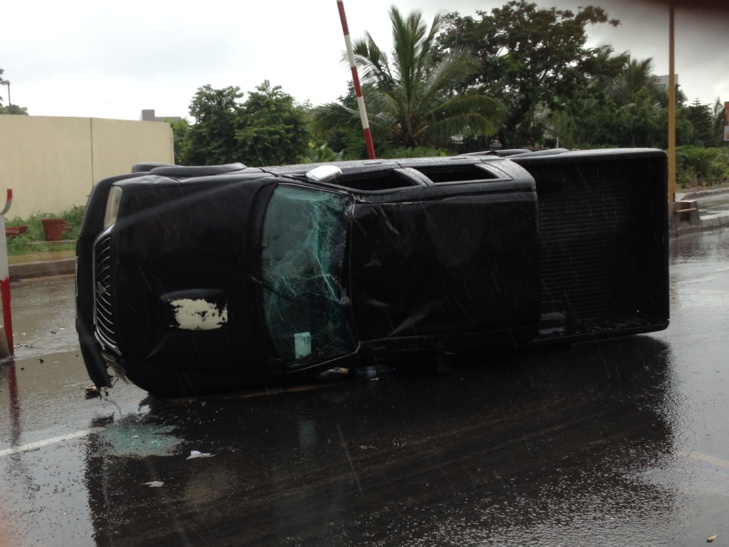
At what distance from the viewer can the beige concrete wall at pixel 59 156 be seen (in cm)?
2022

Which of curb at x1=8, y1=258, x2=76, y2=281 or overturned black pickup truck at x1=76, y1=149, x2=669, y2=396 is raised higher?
overturned black pickup truck at x1=76, y1=149, x2=669, y2=396

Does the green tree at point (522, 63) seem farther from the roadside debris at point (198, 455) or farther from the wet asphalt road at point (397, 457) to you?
the roadside debris at point (198, 455)

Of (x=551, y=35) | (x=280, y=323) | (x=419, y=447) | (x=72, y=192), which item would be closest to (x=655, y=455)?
A: (x=419, y=447)

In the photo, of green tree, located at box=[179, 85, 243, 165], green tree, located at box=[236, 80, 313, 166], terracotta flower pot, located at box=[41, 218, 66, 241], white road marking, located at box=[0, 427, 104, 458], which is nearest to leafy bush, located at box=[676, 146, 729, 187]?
green tree, located at box=[236, 80, 313, 166]

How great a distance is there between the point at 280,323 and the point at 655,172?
11.8 ft

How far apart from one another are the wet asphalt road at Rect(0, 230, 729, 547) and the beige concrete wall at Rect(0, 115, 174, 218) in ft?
48.1

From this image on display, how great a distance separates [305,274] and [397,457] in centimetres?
162

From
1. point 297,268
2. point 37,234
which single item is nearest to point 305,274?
point 297,268

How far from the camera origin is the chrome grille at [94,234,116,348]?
556 centimetres

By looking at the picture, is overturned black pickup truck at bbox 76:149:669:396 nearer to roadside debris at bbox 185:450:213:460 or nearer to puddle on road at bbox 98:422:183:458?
puddle on road at bbox 98:422:183:458

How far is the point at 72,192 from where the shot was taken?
21.4m

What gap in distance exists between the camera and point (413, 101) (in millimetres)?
23797

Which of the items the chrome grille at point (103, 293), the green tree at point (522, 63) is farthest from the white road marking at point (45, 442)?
the green tree at point (522, 63)

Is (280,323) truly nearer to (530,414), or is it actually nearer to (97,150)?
(530,414)
